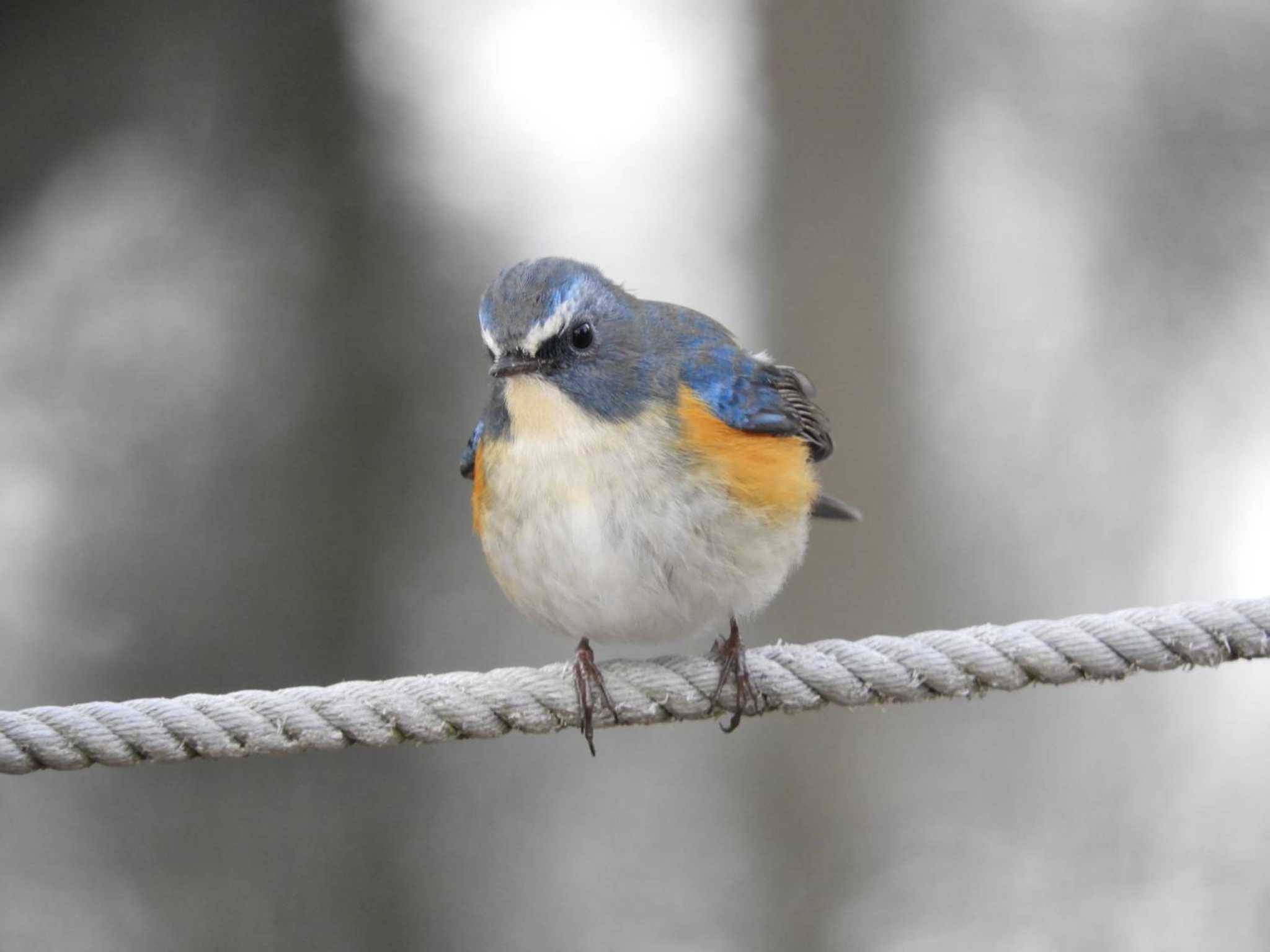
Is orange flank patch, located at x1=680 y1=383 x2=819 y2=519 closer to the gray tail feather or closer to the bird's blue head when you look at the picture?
the bird's blue head

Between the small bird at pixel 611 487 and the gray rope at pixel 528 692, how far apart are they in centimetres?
21

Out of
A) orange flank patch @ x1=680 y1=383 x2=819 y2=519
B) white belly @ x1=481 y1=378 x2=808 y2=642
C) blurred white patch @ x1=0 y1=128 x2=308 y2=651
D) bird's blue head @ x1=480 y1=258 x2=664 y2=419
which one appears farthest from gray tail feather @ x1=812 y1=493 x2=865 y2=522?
blurred white patch @ x1=0 y1=128 x2=308 y2=651

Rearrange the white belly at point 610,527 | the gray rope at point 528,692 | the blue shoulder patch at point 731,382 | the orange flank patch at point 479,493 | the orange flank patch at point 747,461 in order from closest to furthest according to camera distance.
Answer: the gray rope at point 528,692 → the white belly at point 610,527 → the orange flank patch at point 747,461 → the orange flank patch at point 479,493 → the blue shoulder patch at point 731,382

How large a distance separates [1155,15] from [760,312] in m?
2.36

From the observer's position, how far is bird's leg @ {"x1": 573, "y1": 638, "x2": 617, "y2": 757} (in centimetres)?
339

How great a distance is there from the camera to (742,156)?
246 inches

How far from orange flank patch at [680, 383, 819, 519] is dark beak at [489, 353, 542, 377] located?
1.30ft

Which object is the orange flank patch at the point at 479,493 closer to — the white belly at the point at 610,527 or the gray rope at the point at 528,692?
the white belly at the point at 610,527

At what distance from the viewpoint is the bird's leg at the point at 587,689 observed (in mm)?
3391

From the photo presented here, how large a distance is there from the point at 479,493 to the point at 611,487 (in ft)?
1.40

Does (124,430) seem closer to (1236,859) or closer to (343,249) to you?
(343,249)

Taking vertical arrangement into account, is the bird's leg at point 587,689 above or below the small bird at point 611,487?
below

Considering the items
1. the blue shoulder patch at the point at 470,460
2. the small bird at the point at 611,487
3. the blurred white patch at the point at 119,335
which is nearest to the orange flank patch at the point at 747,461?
the small bird at the point at 611,487

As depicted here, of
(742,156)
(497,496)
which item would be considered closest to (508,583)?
(497,496)
